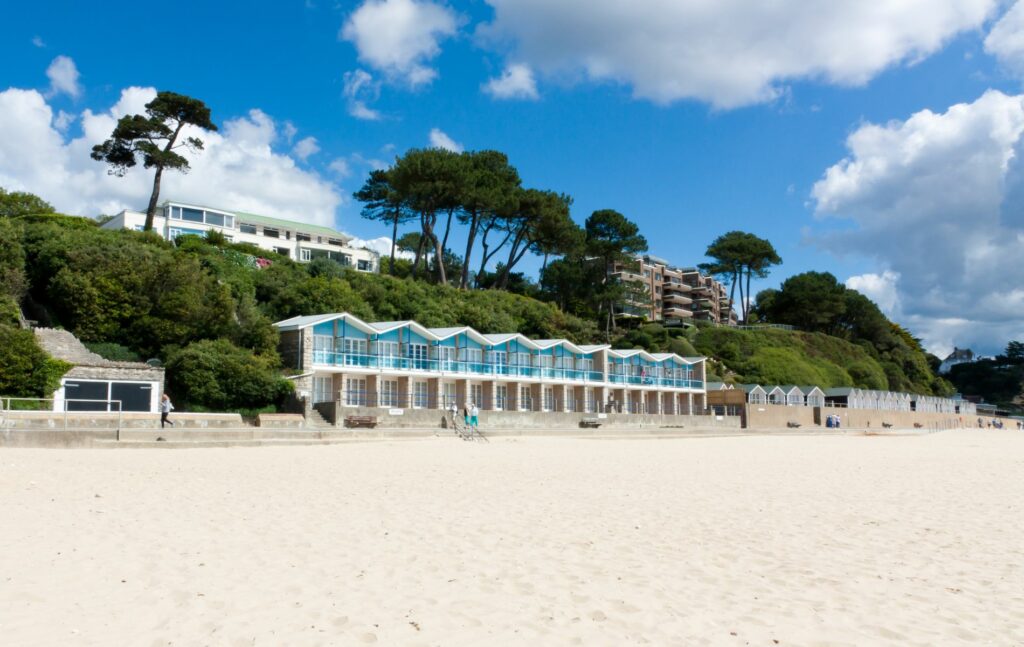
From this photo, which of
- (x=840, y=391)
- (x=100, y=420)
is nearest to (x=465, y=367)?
(x=100, y=420)

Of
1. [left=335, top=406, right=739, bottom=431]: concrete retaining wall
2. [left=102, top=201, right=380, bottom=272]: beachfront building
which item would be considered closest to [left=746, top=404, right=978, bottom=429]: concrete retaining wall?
[left=335, top=406, right=739, bottom=431]: concrete retaining wall

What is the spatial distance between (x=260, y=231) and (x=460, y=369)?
136 ft

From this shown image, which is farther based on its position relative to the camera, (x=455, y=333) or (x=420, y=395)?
(x=455, y=333)

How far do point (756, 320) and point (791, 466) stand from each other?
308ft

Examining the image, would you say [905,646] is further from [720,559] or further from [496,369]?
[496,369]

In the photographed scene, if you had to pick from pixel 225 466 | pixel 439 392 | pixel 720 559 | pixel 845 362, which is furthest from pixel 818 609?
pixel 845 362

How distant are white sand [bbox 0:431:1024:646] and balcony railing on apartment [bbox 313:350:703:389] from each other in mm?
22872

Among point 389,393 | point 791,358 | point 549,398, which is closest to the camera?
point 389,393

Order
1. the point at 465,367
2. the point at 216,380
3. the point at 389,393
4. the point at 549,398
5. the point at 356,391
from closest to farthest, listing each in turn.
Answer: the point at 216,380
the point at 356,391
the point at 389,393
the point at 465,367
the point at 549,398

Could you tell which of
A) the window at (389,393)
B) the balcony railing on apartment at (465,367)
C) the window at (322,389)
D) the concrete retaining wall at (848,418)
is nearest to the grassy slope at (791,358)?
the concrete retaining wall at (848,418)

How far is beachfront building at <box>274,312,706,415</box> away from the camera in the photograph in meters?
38.6

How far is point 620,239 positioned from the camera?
7744cm

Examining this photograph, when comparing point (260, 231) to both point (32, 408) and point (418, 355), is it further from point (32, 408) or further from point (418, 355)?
point (32, 408)

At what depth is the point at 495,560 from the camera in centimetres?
823
